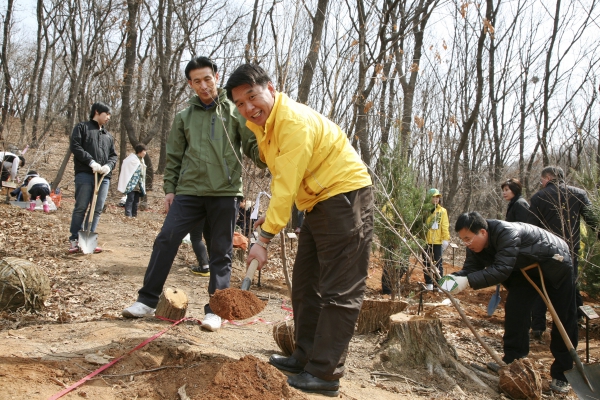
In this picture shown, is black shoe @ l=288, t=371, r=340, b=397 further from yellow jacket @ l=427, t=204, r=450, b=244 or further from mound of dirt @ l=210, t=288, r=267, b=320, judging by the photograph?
yellow jacket @ l=427, t=204, r=450, b=244

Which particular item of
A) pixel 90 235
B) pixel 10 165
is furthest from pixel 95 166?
pixel 10 165

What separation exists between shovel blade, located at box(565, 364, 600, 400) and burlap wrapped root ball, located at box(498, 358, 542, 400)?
41cm

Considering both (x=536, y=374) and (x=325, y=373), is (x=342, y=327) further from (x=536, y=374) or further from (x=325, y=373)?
(x=536, y=374)

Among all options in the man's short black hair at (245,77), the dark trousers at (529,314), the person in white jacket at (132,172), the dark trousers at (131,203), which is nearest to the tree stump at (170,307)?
the man's short black hair at (245,77)

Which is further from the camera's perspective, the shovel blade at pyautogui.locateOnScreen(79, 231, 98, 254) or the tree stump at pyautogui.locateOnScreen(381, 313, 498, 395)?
the shovel blade at pyautogui.locateOnScreen(79, 231, 98, 254)

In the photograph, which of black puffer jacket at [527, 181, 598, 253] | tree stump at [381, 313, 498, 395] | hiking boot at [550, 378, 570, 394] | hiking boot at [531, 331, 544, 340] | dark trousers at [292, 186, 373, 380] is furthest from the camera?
hiking boot at [531, 331, 544, 340]

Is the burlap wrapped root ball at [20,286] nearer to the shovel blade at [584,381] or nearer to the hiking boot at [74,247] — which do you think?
the hiking boot at [74,247]

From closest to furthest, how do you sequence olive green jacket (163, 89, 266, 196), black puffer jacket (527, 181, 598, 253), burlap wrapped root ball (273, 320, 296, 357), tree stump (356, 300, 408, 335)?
burlap wrapped root ball (273, 320, 296, 357) → olive green jacket (163, 89, 266, 196) → tree stump (356, 300, 408, 335) → black puffer jacket (527, 181, 598, 253)

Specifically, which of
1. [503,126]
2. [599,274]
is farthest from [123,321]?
[503,126]

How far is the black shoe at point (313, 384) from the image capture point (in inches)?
101

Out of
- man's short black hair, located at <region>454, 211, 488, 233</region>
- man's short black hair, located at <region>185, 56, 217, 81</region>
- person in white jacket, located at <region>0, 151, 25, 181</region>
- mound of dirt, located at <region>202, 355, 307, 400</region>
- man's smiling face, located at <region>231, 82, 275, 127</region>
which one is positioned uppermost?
man's short black hair, located at <region>185, 56, 217, 81</region>

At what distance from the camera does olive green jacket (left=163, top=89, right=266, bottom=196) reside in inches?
144

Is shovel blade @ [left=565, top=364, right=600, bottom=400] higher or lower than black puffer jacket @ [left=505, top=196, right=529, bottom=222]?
lower

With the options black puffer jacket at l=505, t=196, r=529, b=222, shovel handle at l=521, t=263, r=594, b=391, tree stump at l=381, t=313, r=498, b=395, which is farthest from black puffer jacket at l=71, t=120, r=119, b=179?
black puffer jacket at l=505, t=196, r=529, b=222
